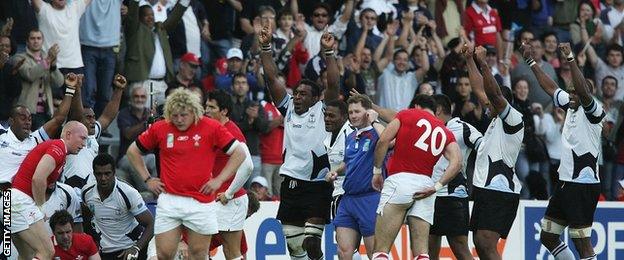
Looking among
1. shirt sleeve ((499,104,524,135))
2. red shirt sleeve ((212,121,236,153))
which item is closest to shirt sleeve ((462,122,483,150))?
shirt sleeve ((499,104,524,135))

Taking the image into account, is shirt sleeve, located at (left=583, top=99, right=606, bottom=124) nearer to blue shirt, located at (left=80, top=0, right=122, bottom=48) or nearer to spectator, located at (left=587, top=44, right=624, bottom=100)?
blue shirt, located at (left=80, top=0, right=122, bottom=48)

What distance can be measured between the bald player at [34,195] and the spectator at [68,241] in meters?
0.50

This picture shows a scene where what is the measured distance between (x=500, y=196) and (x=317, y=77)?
20.3 feet

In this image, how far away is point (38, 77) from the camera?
70.3 ft

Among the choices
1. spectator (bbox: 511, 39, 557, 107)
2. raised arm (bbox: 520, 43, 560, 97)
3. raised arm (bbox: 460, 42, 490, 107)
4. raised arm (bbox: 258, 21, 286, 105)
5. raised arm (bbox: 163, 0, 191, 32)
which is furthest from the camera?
spectator (bbox: 511, 39, 557, 107)

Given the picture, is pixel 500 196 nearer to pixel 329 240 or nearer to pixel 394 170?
pixel 394 170

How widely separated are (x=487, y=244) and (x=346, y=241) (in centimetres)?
177

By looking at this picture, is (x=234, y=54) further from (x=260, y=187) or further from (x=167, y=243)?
(x=167, y=243)

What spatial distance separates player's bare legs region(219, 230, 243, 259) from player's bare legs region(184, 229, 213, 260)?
1412 mm

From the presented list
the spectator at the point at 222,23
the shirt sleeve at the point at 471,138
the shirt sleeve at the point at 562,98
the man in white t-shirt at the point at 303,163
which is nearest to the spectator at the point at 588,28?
the spectator at the point at 222,23

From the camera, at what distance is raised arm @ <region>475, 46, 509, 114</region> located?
18078mm

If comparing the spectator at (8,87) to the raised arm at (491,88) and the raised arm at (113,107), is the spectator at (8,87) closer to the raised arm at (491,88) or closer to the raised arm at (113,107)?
the raised arm at (113,107)

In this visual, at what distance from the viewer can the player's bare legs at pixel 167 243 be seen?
53.8ft

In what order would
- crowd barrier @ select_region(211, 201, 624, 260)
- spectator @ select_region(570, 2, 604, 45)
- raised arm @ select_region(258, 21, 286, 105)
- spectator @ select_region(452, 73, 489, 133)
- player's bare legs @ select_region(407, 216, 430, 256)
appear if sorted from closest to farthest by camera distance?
1. player's bare legs @ select_region(407, 216, 430, 256)
2. raised arm @ select_region(258, 21, 286, 105)
3. crowd barrier @ select_region(211, 201, 624, 260)
4. spectator @ select_region(452, 73, 489, 133)
5. spectator @ select_region(570, 2, 604, 45)
